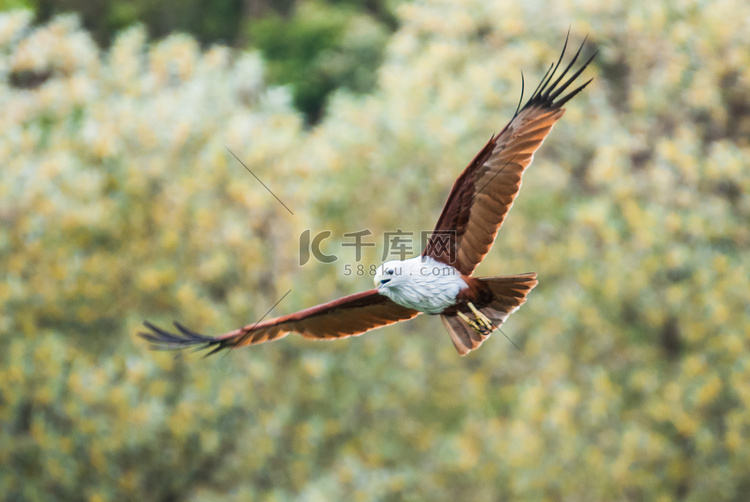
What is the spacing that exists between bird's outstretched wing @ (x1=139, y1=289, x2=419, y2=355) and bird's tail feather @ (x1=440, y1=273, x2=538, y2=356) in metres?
0.29

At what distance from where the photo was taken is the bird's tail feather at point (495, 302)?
12.8ft

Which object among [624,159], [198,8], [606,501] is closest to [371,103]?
[624,159]

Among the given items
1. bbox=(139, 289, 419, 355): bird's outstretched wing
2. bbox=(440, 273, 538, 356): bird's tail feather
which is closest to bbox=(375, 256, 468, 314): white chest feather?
bbox=(440, 273, 538, 356): bird's tail feather

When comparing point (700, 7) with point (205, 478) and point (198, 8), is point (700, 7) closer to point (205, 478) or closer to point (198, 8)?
point (205, 478)

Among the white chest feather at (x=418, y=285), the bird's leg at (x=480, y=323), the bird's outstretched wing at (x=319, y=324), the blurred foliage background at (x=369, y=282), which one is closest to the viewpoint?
the white chest feather at (x=418, y=285)

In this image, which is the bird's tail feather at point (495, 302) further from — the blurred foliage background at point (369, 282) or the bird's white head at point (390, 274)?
the blurred foliage background at point (369, 282)

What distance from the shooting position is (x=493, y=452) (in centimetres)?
988

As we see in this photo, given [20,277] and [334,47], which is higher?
[334,47]

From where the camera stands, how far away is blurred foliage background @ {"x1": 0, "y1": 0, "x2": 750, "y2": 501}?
379 inches

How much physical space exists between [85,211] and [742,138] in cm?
822

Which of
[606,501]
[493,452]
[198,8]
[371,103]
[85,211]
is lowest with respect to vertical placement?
[606,501]

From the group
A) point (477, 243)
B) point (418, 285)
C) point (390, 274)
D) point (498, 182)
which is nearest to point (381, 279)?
point (390, 274)

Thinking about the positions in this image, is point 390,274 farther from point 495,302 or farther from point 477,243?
point 495,302

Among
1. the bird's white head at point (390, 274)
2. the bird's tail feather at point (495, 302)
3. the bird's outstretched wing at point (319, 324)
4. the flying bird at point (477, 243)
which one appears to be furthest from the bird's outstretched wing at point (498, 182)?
the bird's outstretched wing at point (319, 324)
